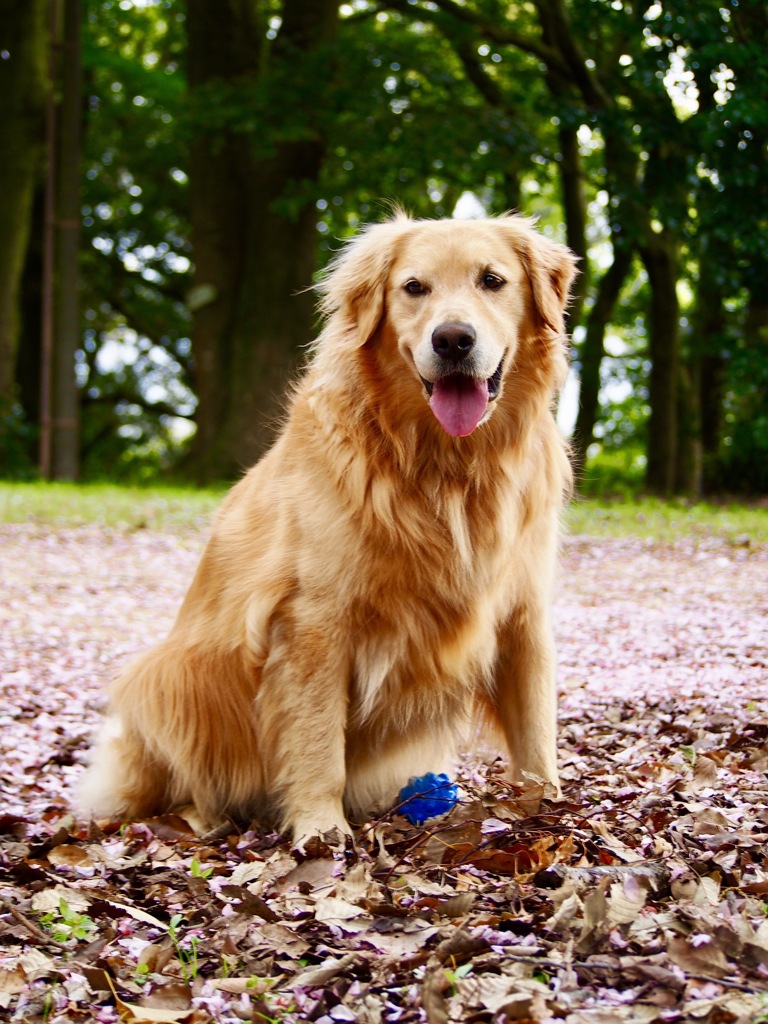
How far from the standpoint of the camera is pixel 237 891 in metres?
2.89

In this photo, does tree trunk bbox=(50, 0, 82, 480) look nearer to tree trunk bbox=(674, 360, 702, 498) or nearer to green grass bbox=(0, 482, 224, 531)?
green grass bbox=(0, 482, 224, 531)

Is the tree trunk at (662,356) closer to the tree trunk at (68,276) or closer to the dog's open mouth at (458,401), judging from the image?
the tree trunk at (68,276)

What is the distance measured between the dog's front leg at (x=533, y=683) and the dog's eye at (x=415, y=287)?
3.30 feet

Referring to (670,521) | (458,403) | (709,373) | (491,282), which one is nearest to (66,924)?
(458,403)

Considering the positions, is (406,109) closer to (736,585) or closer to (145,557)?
(145,557)

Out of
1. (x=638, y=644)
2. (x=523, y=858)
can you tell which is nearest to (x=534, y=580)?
(x=523, y=858)

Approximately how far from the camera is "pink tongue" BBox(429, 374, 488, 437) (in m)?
3.27

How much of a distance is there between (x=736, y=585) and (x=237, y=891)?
5.71m

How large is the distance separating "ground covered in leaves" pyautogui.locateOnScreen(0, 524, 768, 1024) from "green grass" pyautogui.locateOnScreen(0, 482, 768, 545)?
235 inches

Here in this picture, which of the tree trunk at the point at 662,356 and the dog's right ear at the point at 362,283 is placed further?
the tree trunk at the point at 662,356

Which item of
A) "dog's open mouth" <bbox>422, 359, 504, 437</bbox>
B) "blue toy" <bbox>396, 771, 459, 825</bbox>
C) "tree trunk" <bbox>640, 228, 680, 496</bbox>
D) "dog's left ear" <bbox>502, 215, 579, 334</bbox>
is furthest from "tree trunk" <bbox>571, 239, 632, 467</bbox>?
"dog's open mouth" <bbox>422, 359, 504, 437</bbox>

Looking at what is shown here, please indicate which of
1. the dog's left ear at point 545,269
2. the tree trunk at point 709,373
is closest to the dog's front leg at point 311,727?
the dog's left ear at point 545,269

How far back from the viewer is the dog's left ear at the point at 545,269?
3506 millimetres

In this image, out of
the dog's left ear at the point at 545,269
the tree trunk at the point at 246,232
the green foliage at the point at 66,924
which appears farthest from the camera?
the tree trunk at the point at 246,232
